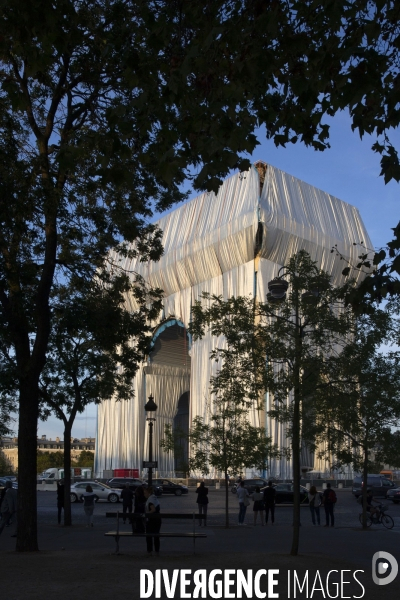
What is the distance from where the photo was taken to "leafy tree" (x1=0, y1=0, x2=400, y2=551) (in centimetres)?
758

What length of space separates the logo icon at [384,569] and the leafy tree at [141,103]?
636 cm

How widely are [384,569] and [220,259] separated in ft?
151

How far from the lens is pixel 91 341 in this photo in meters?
23.0

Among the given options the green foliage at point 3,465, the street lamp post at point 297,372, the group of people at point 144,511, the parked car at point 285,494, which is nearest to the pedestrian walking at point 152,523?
the group of people at point 144,511

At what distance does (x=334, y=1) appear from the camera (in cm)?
695

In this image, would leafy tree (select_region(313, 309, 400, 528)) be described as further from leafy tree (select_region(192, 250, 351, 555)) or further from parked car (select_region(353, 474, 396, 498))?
parked car (select_region(353, 474, 396, 498))

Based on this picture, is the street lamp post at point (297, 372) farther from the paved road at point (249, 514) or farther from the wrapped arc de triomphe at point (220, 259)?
the wrapped arc de triomphe at point (220, 259)

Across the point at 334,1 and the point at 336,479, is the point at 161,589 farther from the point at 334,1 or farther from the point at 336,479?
the point at 336,479

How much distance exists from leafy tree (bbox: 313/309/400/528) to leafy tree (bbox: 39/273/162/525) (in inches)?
186

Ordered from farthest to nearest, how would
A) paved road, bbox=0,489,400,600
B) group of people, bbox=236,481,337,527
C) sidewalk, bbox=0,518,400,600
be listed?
group of people, bbox=236,481,337,527
paved road, bbox=0,489,400,600
sidewalk, bbox=0,518,400,600

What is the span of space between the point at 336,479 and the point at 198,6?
172ft

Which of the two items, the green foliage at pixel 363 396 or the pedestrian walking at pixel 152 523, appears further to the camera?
the green foliage at pixel 363 396

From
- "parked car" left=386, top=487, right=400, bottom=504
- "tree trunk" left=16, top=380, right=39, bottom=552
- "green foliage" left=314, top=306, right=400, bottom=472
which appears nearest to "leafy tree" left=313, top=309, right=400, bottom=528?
"green foliage" left=314, top=306, right=400, bottom=472

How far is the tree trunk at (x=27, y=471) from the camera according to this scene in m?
14.8
